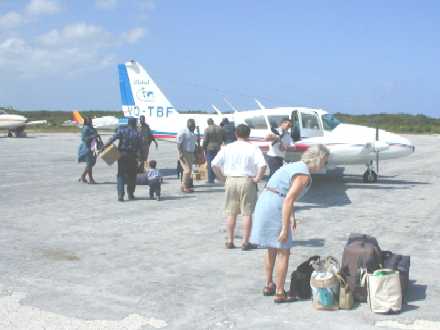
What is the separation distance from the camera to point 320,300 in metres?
5.34

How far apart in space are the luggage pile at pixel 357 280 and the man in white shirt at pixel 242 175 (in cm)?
174

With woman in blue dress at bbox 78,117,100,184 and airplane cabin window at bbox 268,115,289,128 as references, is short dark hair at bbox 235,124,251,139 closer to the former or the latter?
airplane cabin window at bbox 268,115,289,128

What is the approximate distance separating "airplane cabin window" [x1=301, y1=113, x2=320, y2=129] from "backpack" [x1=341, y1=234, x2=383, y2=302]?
887 cm

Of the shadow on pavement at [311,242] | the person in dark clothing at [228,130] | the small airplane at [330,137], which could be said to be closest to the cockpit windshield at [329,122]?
the small airplane at [330,137]

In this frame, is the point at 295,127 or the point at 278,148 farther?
the point at 295,127

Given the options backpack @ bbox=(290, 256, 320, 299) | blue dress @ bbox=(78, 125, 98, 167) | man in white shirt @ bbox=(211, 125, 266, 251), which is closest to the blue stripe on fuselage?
blue dress @ bbox=(78, 125, 98, 167)

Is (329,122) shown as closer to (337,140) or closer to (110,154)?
(337,140)

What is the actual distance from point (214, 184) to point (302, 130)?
8.90 ft

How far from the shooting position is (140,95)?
18156mm

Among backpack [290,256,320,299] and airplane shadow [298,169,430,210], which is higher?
airplane shadow [298,169,430,210]

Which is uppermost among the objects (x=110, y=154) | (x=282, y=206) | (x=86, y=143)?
(x=86, y=143)

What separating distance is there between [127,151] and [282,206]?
6.76 m

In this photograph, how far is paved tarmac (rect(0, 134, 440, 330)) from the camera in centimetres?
511

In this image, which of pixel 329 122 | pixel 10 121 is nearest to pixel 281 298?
pixel 329 122
